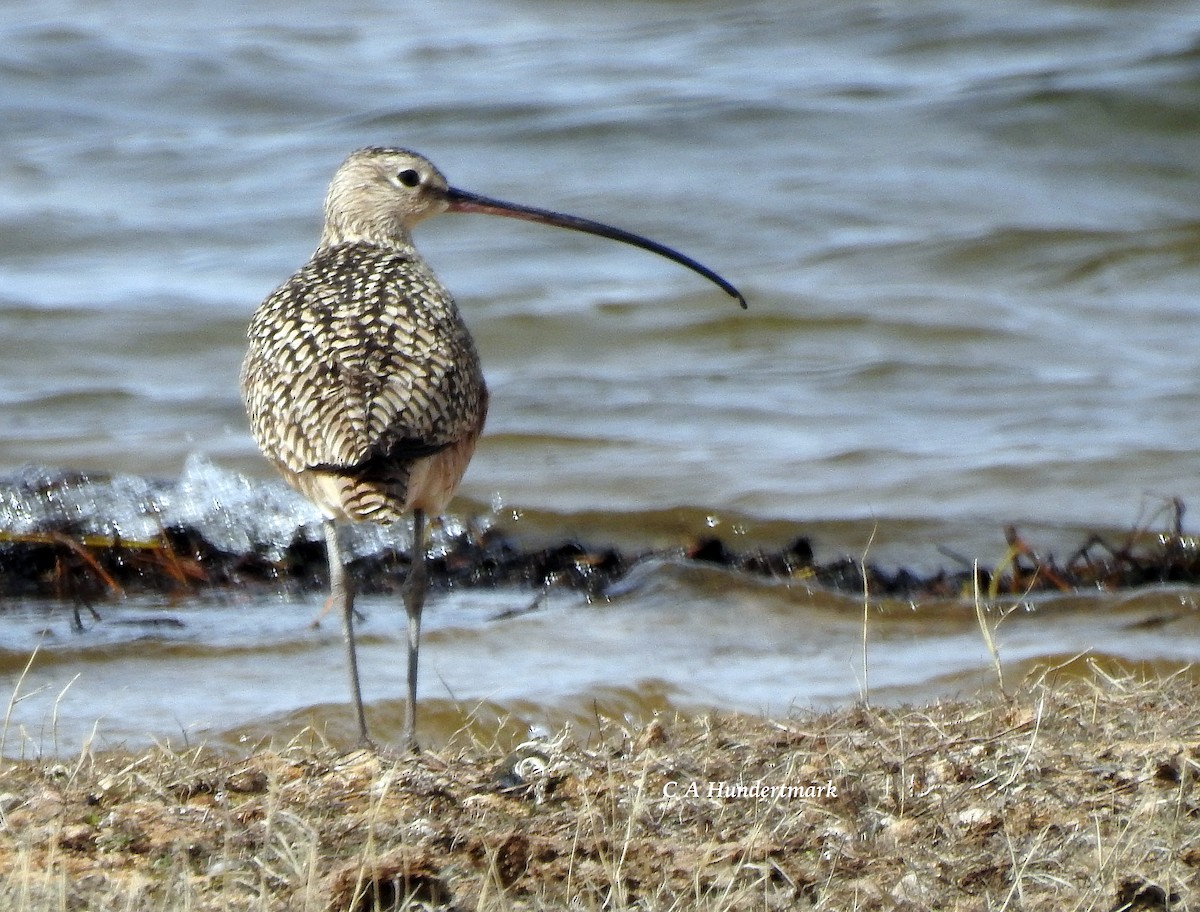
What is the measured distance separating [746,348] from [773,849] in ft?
29.7

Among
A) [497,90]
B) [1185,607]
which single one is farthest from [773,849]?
[497,90]

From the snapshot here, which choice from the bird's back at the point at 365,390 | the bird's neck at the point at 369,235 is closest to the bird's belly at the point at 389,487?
the bird's back at the point at 365,390

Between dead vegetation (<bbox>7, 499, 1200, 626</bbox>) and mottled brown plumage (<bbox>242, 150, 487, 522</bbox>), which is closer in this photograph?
mottled brown plumage (<bbox>242, 150, 487, 522</bbox>)

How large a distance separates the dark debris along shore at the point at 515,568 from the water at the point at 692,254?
35cm

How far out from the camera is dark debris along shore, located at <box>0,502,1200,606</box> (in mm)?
7090

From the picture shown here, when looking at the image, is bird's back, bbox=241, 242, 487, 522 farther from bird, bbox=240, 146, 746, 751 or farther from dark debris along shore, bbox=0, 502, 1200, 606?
dark debris along shore, bbox=0, 502, 1200, 606

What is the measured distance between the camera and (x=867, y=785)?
147 inches

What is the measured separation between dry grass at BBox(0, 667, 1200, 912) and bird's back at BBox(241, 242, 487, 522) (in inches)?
32.4

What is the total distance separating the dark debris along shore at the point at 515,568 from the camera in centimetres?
709

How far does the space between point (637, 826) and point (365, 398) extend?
164 centimetres

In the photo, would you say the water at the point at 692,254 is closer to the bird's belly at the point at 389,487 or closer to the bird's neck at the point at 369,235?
the bird's belly at the point at 389,487

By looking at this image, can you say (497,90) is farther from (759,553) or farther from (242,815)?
(242,815)

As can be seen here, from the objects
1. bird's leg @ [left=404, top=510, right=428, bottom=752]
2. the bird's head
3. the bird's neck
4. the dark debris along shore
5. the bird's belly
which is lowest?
the dark debris along shore

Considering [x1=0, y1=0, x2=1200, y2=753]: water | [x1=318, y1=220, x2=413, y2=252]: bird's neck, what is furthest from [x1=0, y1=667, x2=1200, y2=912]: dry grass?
[x1=318, y1=220, x2=413, y2=252]: bird's neck
